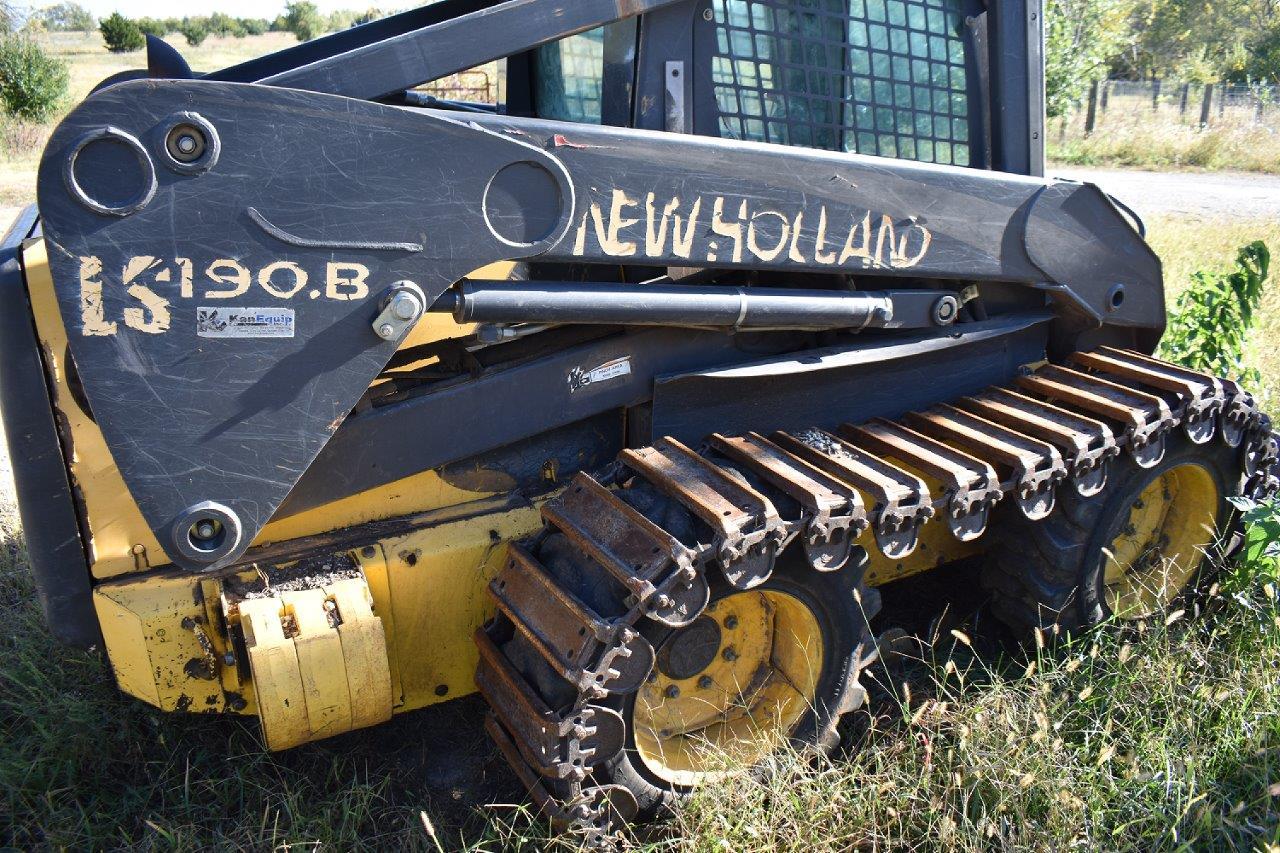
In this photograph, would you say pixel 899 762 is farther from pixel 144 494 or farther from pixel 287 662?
pixel 144 494

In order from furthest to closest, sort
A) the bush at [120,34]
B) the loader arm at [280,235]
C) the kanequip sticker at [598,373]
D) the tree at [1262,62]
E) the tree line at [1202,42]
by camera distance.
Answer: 1. the bush at [120,34]
2. the tree line at [1202,42]
3. the tree at [1262,62]
4. the kanequip sticker at [598,373]
5. the loader arm at [280,235]

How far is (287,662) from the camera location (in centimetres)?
243

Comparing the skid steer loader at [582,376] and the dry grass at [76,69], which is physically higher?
the dry grass at [76,69]

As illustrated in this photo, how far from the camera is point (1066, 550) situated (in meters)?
3.17

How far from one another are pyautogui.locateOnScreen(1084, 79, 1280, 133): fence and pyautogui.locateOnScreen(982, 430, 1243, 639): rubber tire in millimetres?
19844

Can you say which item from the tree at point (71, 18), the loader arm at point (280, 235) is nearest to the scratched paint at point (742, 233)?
the loader arm at point (280, 235)

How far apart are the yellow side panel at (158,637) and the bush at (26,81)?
1983 cm

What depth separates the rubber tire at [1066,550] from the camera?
318cm

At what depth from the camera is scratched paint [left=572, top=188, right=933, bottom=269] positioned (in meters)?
2.50

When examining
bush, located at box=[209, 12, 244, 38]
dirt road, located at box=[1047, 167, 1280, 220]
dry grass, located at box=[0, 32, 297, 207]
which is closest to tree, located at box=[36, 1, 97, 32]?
dry grass, located at box=[0, 32, 297, 207]

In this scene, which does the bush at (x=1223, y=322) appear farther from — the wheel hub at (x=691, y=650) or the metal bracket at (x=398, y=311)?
the metal bracket at (x=398, y=311)

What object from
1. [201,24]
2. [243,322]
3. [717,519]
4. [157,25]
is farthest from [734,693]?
[201,24]

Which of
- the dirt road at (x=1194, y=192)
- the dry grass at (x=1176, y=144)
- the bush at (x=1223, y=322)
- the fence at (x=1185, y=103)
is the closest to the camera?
the bush at (x=1223, y=322)

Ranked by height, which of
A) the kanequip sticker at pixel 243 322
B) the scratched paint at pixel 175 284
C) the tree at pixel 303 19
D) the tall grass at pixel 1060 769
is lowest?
the tall grass at pixel 1060 769
